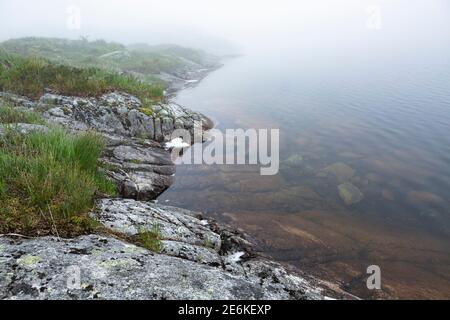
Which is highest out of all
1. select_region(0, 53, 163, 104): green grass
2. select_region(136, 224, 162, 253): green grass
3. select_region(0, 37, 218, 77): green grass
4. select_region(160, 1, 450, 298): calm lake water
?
select_region(0, 37, 218, 77): green grass

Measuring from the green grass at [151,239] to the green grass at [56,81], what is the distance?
1111 centimetres

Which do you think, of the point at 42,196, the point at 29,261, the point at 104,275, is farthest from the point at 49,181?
the point at 104,275

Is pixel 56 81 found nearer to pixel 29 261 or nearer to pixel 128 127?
pixel 128 127

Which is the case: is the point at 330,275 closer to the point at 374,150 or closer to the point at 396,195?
the point at 396,195

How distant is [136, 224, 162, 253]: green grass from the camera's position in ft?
18.0

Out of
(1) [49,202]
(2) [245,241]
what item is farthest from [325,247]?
(1) [49,202]

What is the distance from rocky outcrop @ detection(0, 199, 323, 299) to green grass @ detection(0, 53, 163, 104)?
10.7 metres

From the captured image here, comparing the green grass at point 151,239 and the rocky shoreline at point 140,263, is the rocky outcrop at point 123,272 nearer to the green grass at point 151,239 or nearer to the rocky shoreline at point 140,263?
the rocky shoreline at point 140,263

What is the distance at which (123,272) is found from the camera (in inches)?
169

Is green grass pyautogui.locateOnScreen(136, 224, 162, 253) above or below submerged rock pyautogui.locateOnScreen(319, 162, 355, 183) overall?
above

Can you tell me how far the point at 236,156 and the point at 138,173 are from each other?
5353mm

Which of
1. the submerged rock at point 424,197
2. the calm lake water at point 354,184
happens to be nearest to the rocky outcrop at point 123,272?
the calm lake water at point 354,184

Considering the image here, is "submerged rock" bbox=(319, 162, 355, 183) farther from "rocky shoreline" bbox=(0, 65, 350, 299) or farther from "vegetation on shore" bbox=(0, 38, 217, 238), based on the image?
"vegetation on shore" bbox=(0, 38, 217, 238)

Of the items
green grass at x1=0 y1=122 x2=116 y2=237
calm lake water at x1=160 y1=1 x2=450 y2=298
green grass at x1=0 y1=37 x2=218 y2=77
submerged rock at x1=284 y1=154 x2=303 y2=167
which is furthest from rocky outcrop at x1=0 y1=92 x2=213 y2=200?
green grass at x1=0 y1=37 x2=218 y2=77
